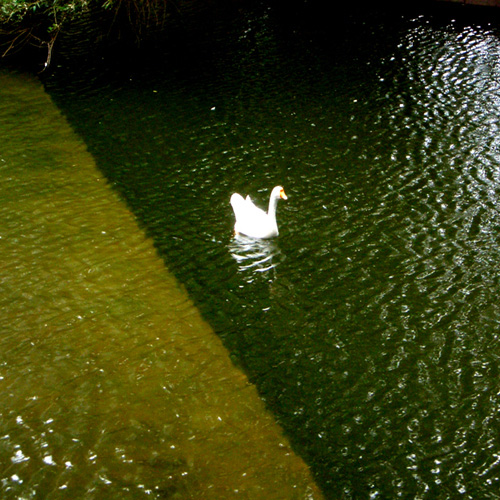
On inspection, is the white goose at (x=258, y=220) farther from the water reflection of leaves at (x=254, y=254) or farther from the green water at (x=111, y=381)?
the green water at (x=111, y=381)

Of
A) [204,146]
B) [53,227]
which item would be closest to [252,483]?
[53,227]

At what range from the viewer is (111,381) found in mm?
7172

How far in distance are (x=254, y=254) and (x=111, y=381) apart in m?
3.15

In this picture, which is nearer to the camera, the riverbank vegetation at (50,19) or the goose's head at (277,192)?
the goose's head at (277,192)

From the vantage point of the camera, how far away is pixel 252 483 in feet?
19.1

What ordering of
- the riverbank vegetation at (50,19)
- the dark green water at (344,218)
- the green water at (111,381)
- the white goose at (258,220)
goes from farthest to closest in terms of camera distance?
1. the riverbank vegetation at (50,19)
2. the white goose at (258,220)
3. the dark green water at (344,218)
4. the green water at (111,381)

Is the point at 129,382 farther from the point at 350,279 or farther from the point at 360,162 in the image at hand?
the point at 360,162

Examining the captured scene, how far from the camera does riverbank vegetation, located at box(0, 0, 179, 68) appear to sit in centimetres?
1741

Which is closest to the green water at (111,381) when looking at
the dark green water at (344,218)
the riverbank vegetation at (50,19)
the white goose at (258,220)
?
the dark green water at (344,218)

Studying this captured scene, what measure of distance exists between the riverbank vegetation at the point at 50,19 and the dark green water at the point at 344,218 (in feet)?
5.62

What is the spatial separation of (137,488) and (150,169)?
7.51 metres

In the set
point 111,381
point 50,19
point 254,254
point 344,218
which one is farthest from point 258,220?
point 50,19

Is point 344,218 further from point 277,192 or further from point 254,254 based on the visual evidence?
point 254,254

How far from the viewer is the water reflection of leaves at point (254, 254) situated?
30.0ft
